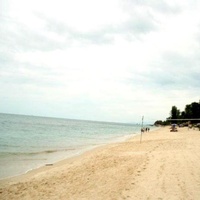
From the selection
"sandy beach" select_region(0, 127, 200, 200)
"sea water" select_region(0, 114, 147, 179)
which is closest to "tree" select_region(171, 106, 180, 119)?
"sea water" select_region(0, 114, 147, 179)

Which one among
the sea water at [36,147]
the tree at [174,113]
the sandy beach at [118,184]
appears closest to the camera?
the sandy beach at [118,184]

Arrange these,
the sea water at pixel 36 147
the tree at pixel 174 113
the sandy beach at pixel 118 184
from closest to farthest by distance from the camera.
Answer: the sandy beach at pixel 118 184 → the sea water at pixel 36 147 → the tree at pixel 174 113

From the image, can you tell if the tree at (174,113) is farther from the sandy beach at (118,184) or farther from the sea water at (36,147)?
the sandy beach at (118,184)

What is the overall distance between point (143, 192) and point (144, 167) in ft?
12.6

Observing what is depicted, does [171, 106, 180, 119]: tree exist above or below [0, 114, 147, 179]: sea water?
above

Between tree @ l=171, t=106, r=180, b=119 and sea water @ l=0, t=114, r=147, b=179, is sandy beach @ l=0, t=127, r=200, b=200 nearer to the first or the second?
sea water @ l=0, t=114, r=147, b=179

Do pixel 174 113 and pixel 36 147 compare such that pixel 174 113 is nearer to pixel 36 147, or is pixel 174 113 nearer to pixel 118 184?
pixel 36 147

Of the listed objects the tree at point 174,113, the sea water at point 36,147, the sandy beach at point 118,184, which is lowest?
the sea water at point 36,147

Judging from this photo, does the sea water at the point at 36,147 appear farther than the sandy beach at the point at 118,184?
Yes

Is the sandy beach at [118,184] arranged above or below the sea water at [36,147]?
above

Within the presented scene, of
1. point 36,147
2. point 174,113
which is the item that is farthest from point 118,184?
point 174,113

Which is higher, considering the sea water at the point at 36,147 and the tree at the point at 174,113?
the tree at the point at 174,113

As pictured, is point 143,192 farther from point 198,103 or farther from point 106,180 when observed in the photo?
point 198,103

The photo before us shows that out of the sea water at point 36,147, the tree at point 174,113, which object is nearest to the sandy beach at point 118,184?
the sea water at point 36,147
